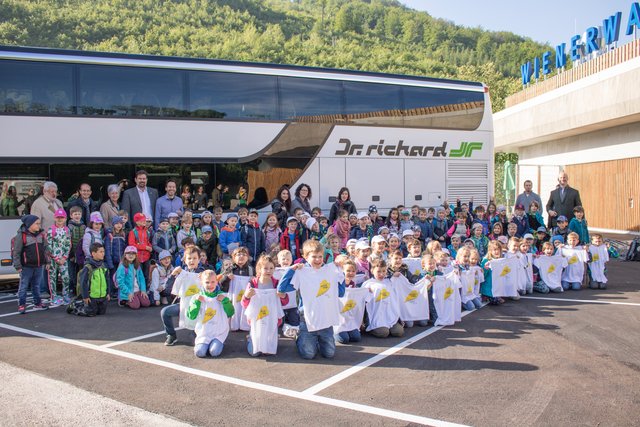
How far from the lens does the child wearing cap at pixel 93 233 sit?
9641 millimetres

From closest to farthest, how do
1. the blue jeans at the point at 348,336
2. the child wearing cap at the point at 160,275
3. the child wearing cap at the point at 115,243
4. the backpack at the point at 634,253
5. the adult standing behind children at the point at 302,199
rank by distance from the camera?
the blue jeans at the point at 348,336
the child wearing cap at the point at 115,243
the child wearing cap at the point at 160,275
the adult standing behind children at the point at 302,199
the backpack at the point at 634,253

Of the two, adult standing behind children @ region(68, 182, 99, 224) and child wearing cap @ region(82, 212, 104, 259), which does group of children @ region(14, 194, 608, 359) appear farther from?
adult standing behind children @ region(68, 182, 99, 224)

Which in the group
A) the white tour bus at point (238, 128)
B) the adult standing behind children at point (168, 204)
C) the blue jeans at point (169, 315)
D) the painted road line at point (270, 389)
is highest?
the white tour bus at point (238, 128)

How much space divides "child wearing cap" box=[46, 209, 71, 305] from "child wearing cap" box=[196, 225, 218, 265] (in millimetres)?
2302

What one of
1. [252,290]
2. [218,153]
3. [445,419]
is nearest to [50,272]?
[218,153]

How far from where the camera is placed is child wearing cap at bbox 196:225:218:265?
415 inches

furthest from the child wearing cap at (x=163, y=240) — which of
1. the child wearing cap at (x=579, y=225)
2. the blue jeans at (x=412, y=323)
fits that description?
the child wearing cap at (x=579, y=225)

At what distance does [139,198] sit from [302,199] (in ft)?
11.6

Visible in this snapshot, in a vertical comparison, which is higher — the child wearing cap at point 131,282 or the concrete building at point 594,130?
the concrete building at point 594,130

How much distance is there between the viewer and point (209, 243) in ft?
35.0

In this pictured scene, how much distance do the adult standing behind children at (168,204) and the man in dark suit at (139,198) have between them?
0.54 feet

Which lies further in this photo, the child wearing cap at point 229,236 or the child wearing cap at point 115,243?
the child wearing cap at point 229,236

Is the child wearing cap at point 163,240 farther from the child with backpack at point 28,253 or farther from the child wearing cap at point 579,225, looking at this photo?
the child wearing cap at point 579,225

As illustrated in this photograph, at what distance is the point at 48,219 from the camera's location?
33.1 feet
